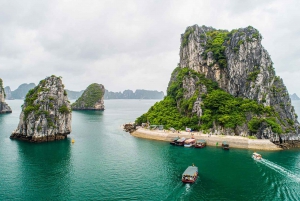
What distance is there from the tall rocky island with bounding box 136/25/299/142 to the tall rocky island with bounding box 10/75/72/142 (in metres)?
38.9

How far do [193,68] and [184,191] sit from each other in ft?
278

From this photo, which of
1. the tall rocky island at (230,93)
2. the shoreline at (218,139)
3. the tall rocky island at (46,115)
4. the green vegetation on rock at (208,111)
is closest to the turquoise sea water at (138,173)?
the shoreline at (218,139)

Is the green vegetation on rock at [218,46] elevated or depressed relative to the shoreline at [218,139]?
elevated

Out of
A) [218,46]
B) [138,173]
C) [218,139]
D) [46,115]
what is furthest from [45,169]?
[218,46]

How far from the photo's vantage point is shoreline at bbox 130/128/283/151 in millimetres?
77688

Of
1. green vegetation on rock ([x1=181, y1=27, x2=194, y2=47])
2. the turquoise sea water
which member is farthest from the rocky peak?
the turquoise sea water

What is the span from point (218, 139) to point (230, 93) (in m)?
28.6

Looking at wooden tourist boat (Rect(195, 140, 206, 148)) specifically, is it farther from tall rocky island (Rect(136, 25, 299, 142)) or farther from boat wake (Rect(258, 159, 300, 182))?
boat wake (Rect(258, 159, 300, 182))

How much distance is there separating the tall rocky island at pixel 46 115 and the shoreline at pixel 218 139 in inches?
1187

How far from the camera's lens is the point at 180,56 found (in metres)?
137

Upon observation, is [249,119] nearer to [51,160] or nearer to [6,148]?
[51,160]

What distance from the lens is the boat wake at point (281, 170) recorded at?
167 feet

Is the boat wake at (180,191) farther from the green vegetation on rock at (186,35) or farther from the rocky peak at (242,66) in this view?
the green vegetation on rock at (186,35)

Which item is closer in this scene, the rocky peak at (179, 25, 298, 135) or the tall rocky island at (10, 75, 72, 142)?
the tall rocky island at (10, 75, 72, 142)
